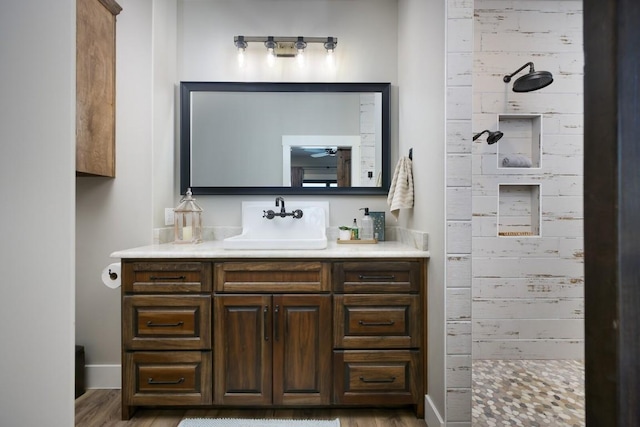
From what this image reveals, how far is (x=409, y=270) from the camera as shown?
1759 mm

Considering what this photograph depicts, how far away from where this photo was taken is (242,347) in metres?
1.74

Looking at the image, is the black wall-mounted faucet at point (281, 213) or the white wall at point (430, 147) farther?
the black wall-mounted faucet at point (281, 213)

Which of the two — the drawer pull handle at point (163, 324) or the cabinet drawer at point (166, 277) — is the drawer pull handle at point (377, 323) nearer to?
the cabinet drawer at point (166, 277)

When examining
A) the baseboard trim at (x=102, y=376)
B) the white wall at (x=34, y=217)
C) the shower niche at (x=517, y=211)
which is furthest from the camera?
the shower niche at (x=517, y=211)

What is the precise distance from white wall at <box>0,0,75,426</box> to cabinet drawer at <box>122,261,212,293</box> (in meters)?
1.14

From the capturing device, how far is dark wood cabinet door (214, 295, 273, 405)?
5.70ft

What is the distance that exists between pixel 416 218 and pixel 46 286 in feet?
5.52

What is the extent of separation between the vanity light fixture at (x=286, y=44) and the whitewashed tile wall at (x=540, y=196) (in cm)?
106

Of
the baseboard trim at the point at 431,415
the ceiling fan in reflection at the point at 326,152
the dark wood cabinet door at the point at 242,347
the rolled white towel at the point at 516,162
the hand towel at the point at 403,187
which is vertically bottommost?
the baseboard trim at the point at 431,415

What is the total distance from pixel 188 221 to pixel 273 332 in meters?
Result: 0.97

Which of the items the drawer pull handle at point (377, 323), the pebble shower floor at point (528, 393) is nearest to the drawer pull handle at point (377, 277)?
the drawer pull handle at point (377, 323)

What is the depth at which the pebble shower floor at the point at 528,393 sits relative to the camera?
1740 millimetres

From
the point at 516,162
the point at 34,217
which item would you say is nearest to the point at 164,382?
the point at 34,217

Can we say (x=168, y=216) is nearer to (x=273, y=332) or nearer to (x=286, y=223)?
(x=286, y=223)
